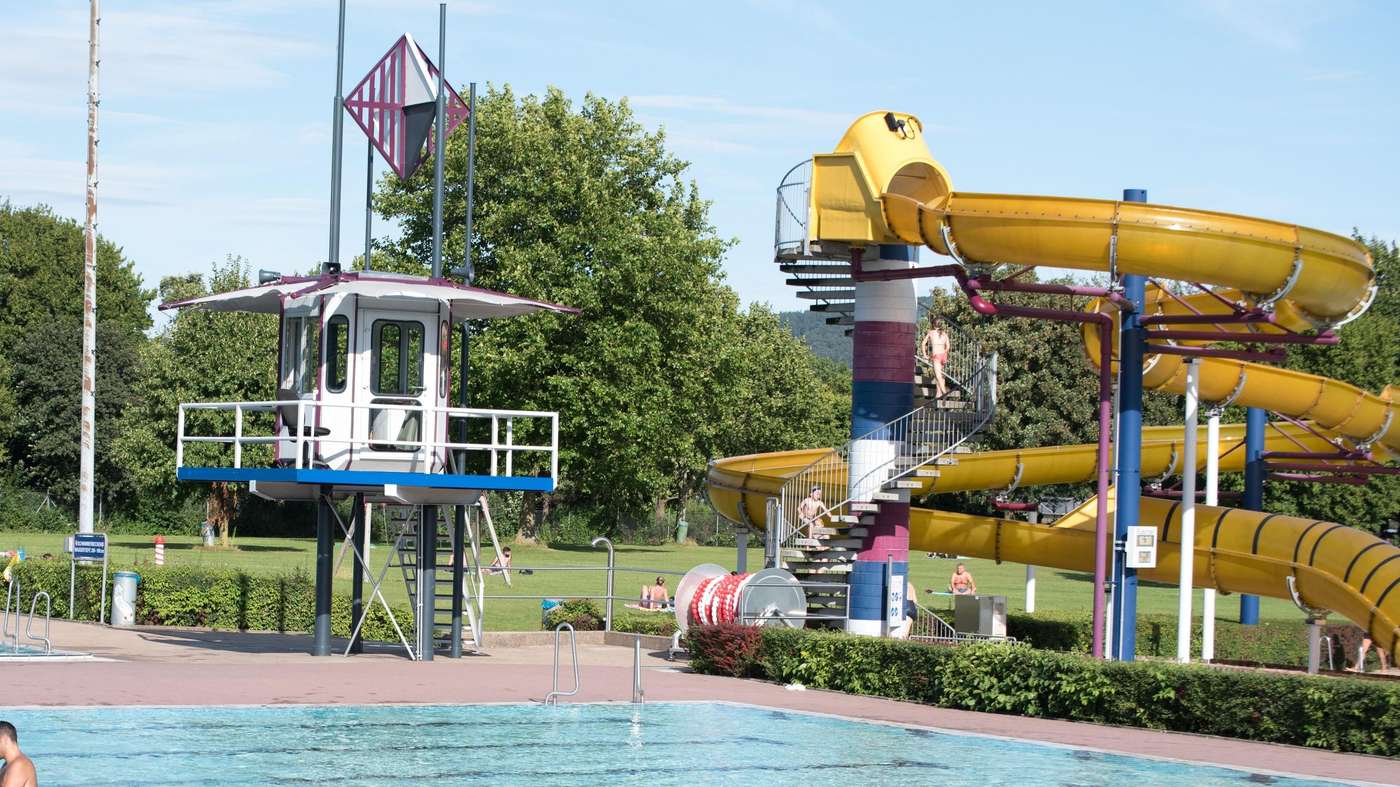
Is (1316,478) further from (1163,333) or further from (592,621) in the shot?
(592,621)

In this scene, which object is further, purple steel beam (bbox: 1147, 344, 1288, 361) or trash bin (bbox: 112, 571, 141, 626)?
trash bin (bbox: 112, 571, 141, 626)

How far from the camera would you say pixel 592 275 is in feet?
205

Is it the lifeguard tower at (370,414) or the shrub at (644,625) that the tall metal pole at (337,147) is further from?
the shrub at (644,625)

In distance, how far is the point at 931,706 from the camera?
24125mm

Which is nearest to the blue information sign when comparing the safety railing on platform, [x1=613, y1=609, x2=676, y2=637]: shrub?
[x1=613, y1=609, x2=676, y2=637]: shrub

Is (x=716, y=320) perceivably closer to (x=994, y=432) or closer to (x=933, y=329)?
(x=994, y=432)

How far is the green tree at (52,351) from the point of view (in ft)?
270

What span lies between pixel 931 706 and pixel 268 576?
15591mm

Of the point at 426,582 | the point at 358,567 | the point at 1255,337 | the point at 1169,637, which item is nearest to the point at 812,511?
the point at 426,582

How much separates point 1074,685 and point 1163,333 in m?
8.16

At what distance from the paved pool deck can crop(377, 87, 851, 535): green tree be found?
30661 millimetres

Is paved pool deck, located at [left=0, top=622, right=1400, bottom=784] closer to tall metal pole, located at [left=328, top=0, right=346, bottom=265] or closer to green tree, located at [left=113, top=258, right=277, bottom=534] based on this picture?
tall metal pole, located at [left=328, top=0, right=346, bottom=265]

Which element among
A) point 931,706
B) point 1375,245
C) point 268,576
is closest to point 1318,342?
point 931,706

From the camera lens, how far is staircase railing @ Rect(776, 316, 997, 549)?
31.0m
